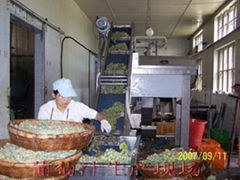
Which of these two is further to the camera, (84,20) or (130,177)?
(84,20)

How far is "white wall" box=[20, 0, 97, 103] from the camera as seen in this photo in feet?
18.4

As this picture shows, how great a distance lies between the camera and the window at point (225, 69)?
753cm

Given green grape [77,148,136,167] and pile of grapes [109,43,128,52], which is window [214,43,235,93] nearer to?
pile of grapes [109,43,128,52]

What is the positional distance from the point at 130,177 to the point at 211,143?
278 centimetres

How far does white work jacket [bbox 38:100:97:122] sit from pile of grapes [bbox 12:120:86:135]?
0.58 metres

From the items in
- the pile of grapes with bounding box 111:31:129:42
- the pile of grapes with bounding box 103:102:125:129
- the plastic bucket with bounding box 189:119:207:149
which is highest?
the pile of grapes with bounding box 111:31:129:42

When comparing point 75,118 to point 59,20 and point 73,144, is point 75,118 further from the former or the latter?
point 59,20

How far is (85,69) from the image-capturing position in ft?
31.3

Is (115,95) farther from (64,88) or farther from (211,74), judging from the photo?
(211,74)

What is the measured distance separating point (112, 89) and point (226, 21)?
17.3ft

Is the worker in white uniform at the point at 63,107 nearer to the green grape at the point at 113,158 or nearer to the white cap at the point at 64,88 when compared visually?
the white cap at the point at 64,88

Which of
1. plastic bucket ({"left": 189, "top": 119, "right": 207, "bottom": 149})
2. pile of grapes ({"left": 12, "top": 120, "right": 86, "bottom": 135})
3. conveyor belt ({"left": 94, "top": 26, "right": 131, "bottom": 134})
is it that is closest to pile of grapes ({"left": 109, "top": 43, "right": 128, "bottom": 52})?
conveyor belt ({"left": 94, "top": 26, "right": 131, "bottom": 134})

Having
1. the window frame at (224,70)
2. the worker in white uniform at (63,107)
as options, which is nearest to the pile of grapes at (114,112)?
the worker in white uniform at (63,107)

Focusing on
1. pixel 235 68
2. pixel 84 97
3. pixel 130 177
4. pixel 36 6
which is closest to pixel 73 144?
pixel 130 177
